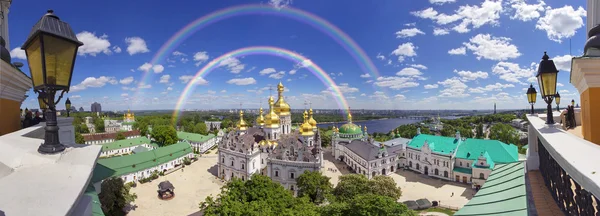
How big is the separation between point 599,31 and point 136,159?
121ft

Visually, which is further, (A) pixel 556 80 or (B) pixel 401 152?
(B) pixel 401 152

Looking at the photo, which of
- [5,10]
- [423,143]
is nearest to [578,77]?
[5,10]

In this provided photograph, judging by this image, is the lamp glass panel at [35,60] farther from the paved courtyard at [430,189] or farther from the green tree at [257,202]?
the paved courtyard at [430,189]

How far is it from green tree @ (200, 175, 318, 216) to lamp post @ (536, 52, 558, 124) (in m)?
9.34

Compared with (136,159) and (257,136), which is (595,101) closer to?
(257,136)

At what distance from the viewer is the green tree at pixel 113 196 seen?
1700 centimetres

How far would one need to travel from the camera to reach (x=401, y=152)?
34.2 m

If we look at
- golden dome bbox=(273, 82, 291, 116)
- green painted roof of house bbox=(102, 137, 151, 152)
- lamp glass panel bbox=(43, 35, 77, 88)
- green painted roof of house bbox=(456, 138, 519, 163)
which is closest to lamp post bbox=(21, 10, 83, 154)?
lamp glass panel bbox=(43, 35, 77, 88)

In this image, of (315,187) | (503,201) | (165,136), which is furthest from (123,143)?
(503,201)

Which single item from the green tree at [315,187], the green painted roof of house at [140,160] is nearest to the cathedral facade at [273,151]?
the green tree at [315,187]

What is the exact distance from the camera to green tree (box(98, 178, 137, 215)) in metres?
17.0

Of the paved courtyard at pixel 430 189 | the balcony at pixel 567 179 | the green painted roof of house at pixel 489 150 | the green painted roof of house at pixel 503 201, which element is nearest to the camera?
the balcony at pixel 567 179

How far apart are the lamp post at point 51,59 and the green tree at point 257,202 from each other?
28.2 ft

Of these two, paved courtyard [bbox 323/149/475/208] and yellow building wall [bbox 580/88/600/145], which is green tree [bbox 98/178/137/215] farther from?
yellow building wall [bbox 580/88/600/145]
